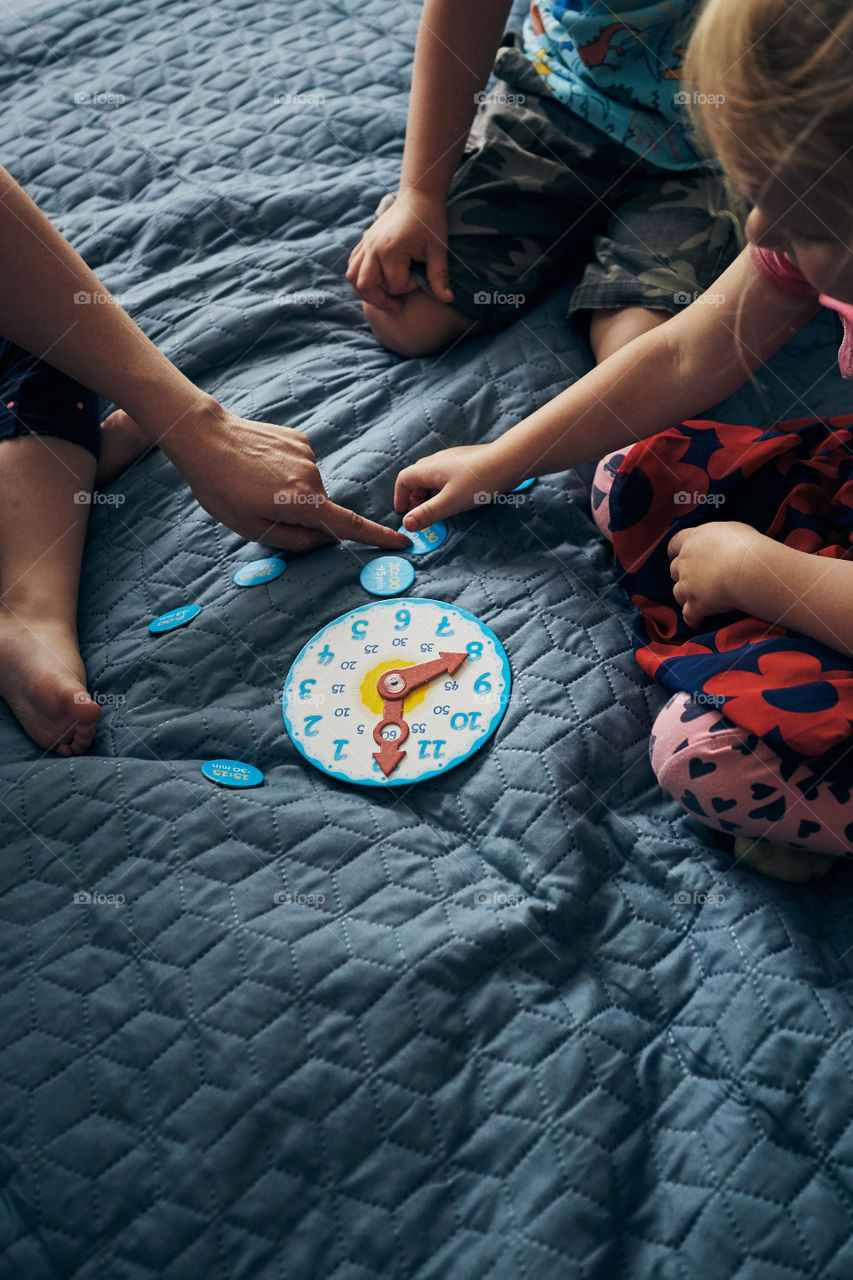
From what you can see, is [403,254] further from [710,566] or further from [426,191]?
[710,566]

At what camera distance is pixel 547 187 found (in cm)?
102

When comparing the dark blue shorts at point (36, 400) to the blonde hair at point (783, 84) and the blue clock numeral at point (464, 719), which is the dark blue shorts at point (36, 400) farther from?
the blonde hair at point (783, 84)

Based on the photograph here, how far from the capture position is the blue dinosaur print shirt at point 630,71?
0.94m

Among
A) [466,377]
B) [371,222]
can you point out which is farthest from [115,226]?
[466,377]

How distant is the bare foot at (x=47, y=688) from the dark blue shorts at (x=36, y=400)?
20cm

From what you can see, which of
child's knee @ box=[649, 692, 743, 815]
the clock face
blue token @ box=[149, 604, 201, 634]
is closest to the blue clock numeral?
the clock face

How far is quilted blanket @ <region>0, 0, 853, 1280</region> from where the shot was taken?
538 mm

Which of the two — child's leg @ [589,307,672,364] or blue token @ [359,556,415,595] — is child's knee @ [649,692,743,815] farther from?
child's leg @ [589,307,672,364]

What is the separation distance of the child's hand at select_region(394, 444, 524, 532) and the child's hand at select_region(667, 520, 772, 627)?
0.17 meters

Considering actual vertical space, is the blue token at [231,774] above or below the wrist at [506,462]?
below

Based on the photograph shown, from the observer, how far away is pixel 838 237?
54 cm

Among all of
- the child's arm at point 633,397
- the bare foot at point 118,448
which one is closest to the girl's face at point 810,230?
the child's arm at point 633,397

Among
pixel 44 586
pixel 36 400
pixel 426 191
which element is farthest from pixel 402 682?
pixel 426 191

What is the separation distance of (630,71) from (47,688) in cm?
83
